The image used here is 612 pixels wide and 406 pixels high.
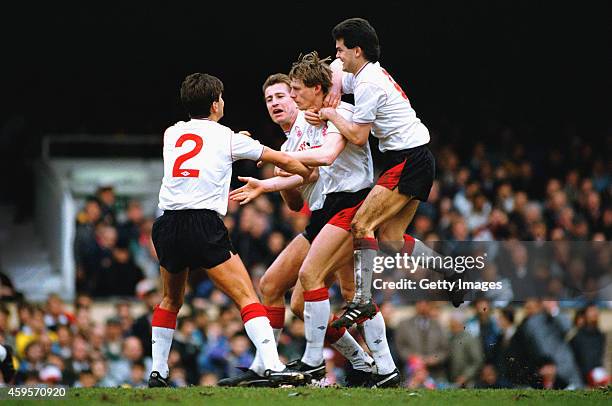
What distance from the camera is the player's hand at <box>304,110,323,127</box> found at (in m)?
8.39

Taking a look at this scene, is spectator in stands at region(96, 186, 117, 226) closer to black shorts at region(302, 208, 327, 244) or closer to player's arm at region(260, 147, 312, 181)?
black shorts at region(302, 208, 327, 244)

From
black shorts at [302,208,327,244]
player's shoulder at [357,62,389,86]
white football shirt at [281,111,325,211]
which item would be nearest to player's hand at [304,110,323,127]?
white football shirt at [281,111,325,211]

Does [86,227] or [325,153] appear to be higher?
[325,153]

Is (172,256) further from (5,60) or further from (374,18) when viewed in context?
(5,60)

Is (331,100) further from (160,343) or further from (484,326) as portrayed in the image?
(484,326)

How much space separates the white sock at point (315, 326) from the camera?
839 cm

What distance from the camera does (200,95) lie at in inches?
312

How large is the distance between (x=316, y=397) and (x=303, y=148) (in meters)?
2.00

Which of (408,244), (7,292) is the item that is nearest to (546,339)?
(408,244)

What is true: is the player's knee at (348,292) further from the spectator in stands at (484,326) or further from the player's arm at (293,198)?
the spectator in stands at (484,326)

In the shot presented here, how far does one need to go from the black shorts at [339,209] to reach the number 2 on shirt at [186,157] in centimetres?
121

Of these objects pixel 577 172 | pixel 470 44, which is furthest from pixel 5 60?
pixel 577 172

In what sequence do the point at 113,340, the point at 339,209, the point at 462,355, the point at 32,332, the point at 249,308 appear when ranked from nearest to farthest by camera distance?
the point at 249,308
the point at 339,209
the point at 462,355
the point at 32,332
the point at 113,340

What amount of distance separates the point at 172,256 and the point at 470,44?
11390 mm
